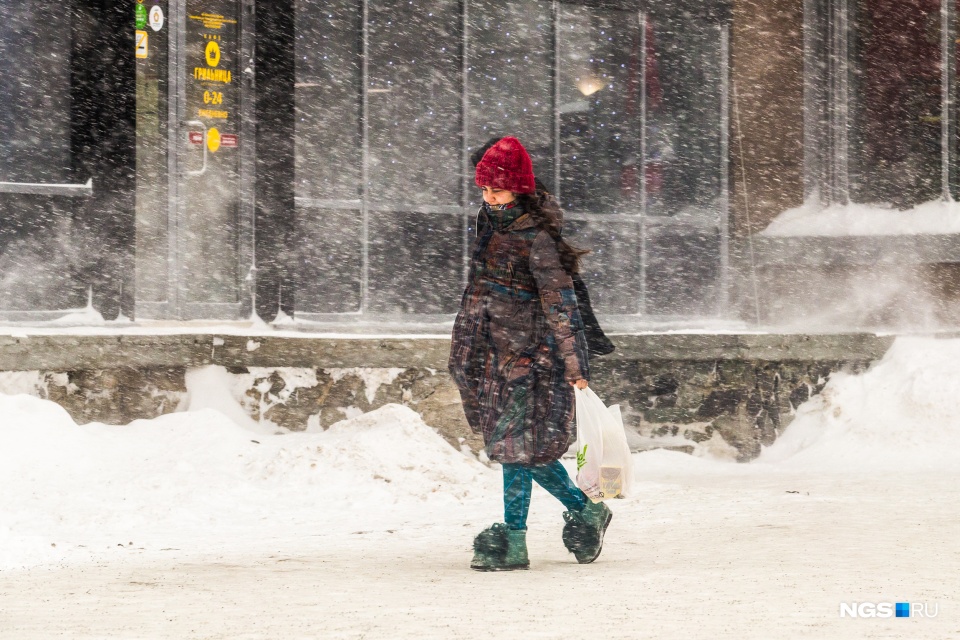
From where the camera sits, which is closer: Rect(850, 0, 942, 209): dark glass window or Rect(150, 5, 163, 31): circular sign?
Rect(150, 5, 163, 31): circular sign

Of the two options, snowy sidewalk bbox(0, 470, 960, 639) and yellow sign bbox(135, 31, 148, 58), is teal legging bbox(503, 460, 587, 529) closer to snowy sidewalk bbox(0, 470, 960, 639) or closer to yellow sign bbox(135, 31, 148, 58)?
snowy sidewalk bbox(0, 470, 960, 639)

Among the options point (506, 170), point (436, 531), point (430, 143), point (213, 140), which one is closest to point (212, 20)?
point (213, 140)

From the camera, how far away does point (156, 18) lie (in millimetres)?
9344

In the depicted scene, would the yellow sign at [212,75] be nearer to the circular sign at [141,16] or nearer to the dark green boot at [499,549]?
the circular sign at [141,16]

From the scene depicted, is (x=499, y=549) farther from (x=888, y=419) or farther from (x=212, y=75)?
(x=212, y=75)

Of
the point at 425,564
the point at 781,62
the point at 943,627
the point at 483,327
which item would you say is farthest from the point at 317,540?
the point at 781,62

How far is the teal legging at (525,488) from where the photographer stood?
18.1 ft

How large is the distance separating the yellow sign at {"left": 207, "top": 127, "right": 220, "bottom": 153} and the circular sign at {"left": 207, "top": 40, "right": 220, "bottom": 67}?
510 millimetres

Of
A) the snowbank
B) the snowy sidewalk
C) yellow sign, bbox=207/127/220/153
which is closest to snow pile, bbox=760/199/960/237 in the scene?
the snowbank

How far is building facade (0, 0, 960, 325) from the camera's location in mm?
8773

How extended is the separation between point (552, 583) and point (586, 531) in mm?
612

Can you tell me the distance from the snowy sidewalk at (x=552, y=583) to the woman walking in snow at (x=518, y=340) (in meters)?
0.44

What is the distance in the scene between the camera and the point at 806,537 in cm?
636

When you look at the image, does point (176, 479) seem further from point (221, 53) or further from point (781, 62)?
point (781, 62)
